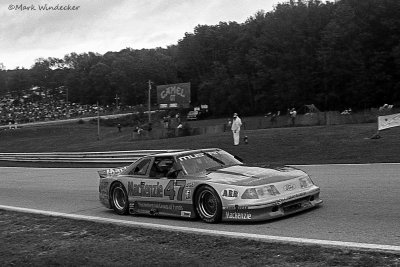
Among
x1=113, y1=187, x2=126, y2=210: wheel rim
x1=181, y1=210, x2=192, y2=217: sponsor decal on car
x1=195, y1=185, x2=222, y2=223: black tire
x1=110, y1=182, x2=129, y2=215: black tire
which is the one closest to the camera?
x1=195, y1=185, x2=222, y2=223: black tire

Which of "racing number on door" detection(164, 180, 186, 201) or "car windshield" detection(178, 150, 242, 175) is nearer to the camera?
"racing number on door" detection(164, 180, 186, 201)

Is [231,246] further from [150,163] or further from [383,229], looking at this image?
[150,163]

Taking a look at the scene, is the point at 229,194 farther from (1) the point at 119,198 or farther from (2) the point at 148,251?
(1) the point at 119,198

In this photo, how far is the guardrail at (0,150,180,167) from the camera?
26.4 meters

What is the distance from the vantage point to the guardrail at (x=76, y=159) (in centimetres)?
2642

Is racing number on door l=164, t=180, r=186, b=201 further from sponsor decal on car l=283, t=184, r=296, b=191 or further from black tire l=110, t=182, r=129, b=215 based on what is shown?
sponsor decal on car l=283, t=184, r=296, b=191

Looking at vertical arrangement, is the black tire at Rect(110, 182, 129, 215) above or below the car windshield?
below

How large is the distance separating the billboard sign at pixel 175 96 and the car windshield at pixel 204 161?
49990 mm

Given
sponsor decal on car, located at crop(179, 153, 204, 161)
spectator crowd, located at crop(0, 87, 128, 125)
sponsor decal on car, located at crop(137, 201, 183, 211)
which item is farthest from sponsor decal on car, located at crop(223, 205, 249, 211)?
spectator crowd, located at crop(0, 87, 128, 125)

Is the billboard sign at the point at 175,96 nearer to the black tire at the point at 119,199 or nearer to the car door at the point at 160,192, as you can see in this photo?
the black tire at the point at 119,199

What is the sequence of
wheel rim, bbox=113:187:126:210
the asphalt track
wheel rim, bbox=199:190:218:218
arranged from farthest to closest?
wheel rim, bbox=113:187:126:210, wheel rim, bbox=199:190:218:218, the asphalt track

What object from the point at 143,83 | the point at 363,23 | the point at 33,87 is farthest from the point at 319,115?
the point at 33,87

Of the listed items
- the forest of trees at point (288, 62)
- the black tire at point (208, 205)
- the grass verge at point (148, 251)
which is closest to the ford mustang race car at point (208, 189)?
the black tire at point (208, 205)

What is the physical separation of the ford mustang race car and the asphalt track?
201mm
